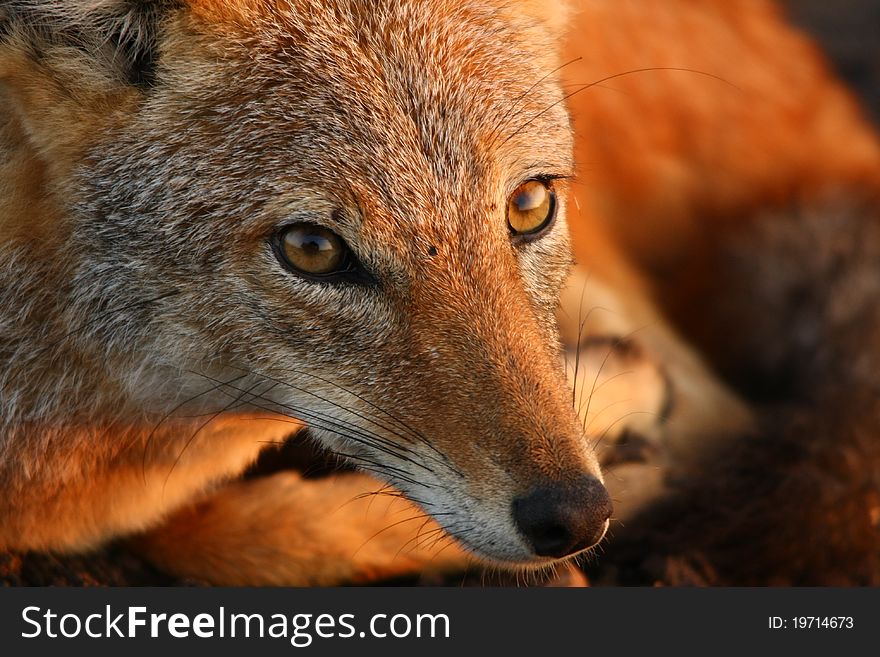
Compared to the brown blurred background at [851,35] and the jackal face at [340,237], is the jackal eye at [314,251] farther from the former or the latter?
the brown blurred background at [851,35]

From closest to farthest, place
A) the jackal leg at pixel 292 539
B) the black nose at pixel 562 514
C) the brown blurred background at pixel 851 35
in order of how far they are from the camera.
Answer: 1. the black nose at pixel 562 514
2. the jackal leg at pixel 292 539
3. the brown blurred background at pixel 851 35

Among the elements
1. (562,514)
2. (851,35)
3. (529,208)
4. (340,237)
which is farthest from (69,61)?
(851,35)

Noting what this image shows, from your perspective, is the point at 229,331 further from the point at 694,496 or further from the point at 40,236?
the point at 694,496

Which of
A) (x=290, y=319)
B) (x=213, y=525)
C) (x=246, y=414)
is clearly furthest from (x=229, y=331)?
(x=213, y=525)

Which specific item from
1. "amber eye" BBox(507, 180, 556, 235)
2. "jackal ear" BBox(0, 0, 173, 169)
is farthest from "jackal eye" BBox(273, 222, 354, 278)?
"jackal ear" BBox(0, 0, 173, 169)

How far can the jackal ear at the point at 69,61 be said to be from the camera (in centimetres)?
265

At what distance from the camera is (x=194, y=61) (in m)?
2.71

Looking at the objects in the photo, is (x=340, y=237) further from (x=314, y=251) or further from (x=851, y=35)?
(x=851, y=35)

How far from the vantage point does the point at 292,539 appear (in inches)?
146

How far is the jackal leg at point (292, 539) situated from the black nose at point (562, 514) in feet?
3.79

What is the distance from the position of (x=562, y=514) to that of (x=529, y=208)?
2.98 ft

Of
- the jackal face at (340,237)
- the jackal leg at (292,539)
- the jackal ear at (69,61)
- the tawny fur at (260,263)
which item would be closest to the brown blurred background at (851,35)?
the tawny fur at (260,263)

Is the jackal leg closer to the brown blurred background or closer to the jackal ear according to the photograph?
the jackal ear

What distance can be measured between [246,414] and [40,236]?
0.78 metres
